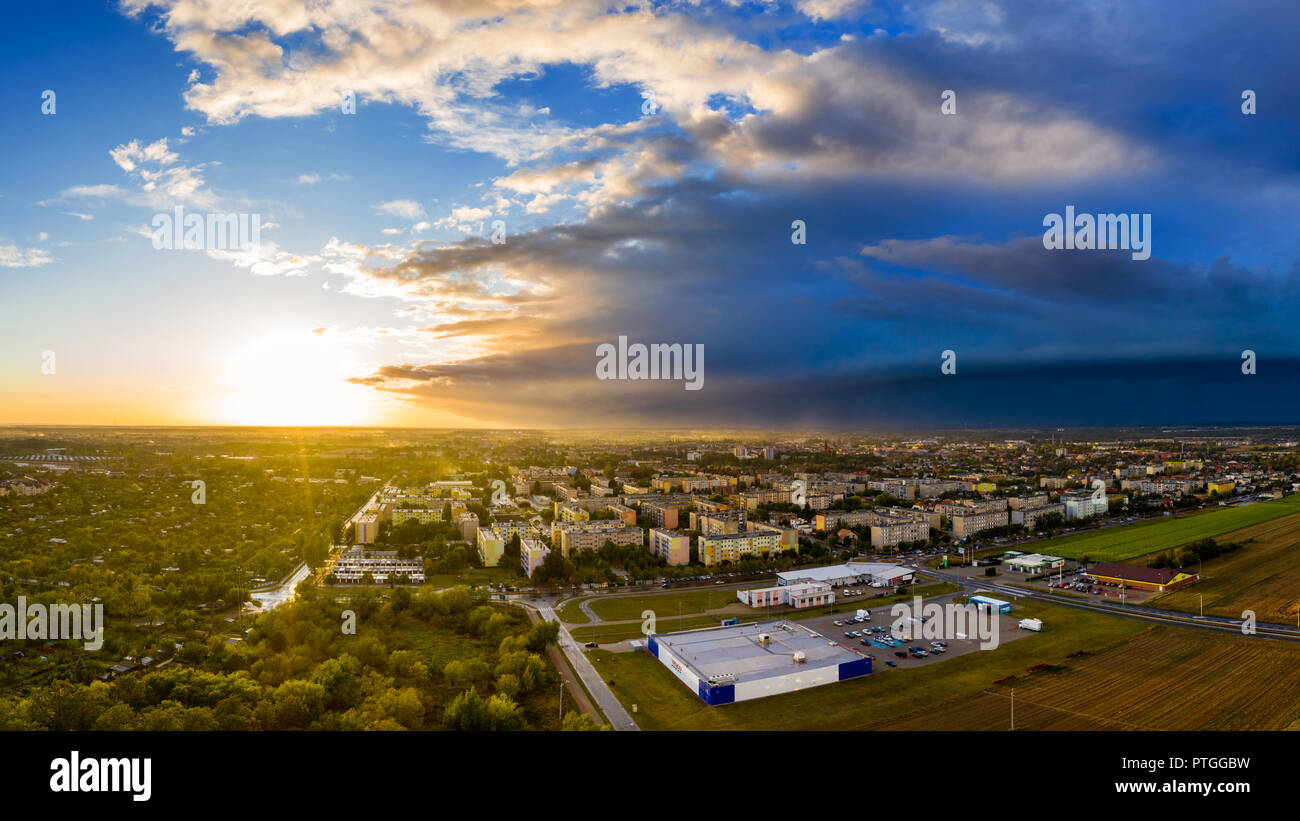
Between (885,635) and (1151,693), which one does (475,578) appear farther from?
(1151,693)

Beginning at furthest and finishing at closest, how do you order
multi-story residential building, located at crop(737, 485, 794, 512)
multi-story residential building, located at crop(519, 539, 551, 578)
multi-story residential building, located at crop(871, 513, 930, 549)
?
multi-story residential building, located at crop(737, 485, 794, 512)
multi-story residential building, located at crop(871, 513, 930, 549)
multi-story residential building, located at crop(519, 539, 551, 578)

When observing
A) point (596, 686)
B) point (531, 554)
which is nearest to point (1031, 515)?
point (531, 554)

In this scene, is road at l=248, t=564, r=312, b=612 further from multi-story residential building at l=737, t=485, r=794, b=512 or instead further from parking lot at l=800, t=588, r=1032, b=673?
multi-story residential building at l=737, t=485, r=794, b=512

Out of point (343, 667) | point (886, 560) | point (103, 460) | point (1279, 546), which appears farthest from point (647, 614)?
point (103, 460)

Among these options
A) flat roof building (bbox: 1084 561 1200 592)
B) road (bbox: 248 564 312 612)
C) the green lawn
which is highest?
flat roof building (bbox: 1084 561 1200 592)

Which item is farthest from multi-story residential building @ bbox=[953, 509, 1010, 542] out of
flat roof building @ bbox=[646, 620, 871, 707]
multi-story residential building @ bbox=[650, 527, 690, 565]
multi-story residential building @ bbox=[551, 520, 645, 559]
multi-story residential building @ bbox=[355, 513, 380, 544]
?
multi-story residential building @ bbox=[355, 513, 380, 544]
